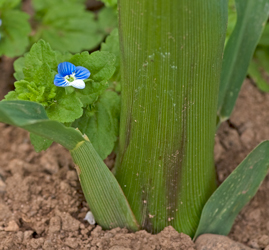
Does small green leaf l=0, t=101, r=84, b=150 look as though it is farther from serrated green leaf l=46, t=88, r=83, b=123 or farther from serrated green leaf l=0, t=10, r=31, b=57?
serrated green leaf l=0, t=10, r=31, b=57

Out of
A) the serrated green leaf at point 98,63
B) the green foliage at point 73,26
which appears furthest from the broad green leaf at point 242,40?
the green foliage at point 73,26

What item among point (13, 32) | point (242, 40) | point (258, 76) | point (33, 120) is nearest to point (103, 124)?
point (33, 120)

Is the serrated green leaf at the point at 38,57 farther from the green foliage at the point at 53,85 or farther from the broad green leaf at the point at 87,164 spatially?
the broad green leaf at the point at 87,164

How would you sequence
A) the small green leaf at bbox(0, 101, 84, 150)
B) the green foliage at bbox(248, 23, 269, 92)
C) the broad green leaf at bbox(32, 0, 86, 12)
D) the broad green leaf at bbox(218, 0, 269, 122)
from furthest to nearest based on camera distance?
the broad green leaf at bbox(32, 0, 86, 12), the green foliage at bbox(248, 23, 269, 92), the broad green leaf at bbox(218, 0, 269, 122), the small green leaf at bbox(0, 101, 84, 150)

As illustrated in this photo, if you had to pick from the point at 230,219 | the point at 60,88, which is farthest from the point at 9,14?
the point at 230,219

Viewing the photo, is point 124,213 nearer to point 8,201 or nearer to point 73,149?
point 73,149

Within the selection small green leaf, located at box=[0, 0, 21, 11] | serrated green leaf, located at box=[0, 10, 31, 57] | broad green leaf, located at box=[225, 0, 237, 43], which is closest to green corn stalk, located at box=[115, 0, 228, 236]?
broad green leaf, located at box=[225, 0, 237, 43]
